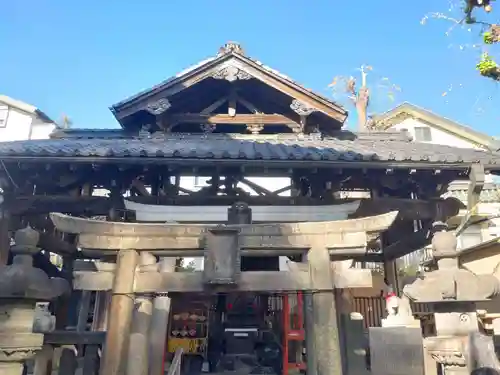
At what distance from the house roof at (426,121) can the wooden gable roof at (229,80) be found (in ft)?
59.8

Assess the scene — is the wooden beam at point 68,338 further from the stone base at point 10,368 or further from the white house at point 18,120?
the white house at point 18,120

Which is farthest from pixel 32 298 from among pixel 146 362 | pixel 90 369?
pixel 90 369

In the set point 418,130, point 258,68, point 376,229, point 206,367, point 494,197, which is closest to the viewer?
point 376,229

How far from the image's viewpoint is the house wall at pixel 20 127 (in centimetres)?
2572

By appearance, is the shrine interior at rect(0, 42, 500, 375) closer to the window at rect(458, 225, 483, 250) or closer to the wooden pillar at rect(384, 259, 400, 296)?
the wooden pillar at rect(384, 259, 400, 296)

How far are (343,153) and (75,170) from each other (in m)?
4.50

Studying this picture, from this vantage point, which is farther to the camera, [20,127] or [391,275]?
[20,127]

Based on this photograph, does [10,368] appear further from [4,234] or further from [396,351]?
[396,351]

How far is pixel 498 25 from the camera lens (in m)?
7.71

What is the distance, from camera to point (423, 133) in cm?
2700

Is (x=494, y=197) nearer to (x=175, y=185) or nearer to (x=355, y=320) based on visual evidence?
(x=355, y=320)

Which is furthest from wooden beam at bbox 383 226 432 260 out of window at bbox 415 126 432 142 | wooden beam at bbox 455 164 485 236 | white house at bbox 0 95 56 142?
white house at bbox 0 95 56 142

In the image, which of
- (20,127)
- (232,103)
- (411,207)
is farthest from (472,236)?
(20,127)

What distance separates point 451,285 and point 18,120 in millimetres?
28599
